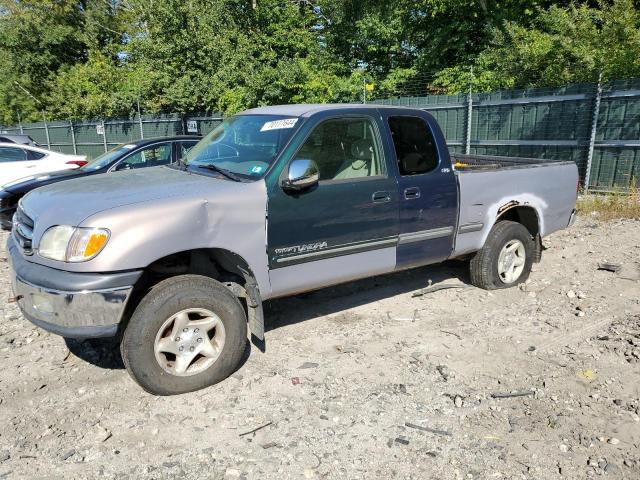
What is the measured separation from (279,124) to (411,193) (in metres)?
1.26

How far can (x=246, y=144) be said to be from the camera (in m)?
4.13

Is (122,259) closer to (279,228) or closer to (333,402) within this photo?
(279,228)

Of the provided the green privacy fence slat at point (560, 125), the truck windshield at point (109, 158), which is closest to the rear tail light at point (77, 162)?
the truck windshield at point (109, 158)

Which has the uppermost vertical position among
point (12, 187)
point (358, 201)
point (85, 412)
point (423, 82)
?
point (423, 82)

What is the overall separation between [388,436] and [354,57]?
19.8m

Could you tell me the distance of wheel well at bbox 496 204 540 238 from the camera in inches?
217

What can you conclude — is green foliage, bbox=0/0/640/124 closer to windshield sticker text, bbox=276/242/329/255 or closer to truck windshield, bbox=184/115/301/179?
truck windshield, bbox=184/115/301/179

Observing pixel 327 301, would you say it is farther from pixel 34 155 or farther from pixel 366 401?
pixel 34 155

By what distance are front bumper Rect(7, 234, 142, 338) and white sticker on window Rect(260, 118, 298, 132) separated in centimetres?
160

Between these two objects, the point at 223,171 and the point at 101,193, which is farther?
the point at 223,171

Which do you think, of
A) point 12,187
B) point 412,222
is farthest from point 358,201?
point 12,187

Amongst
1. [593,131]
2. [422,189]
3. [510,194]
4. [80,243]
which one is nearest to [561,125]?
[593,131]

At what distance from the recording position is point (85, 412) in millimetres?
3303

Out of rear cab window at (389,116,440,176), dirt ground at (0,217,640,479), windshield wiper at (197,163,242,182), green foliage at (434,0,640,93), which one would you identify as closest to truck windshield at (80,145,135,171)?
dirt ground at (0,217,640,479)
